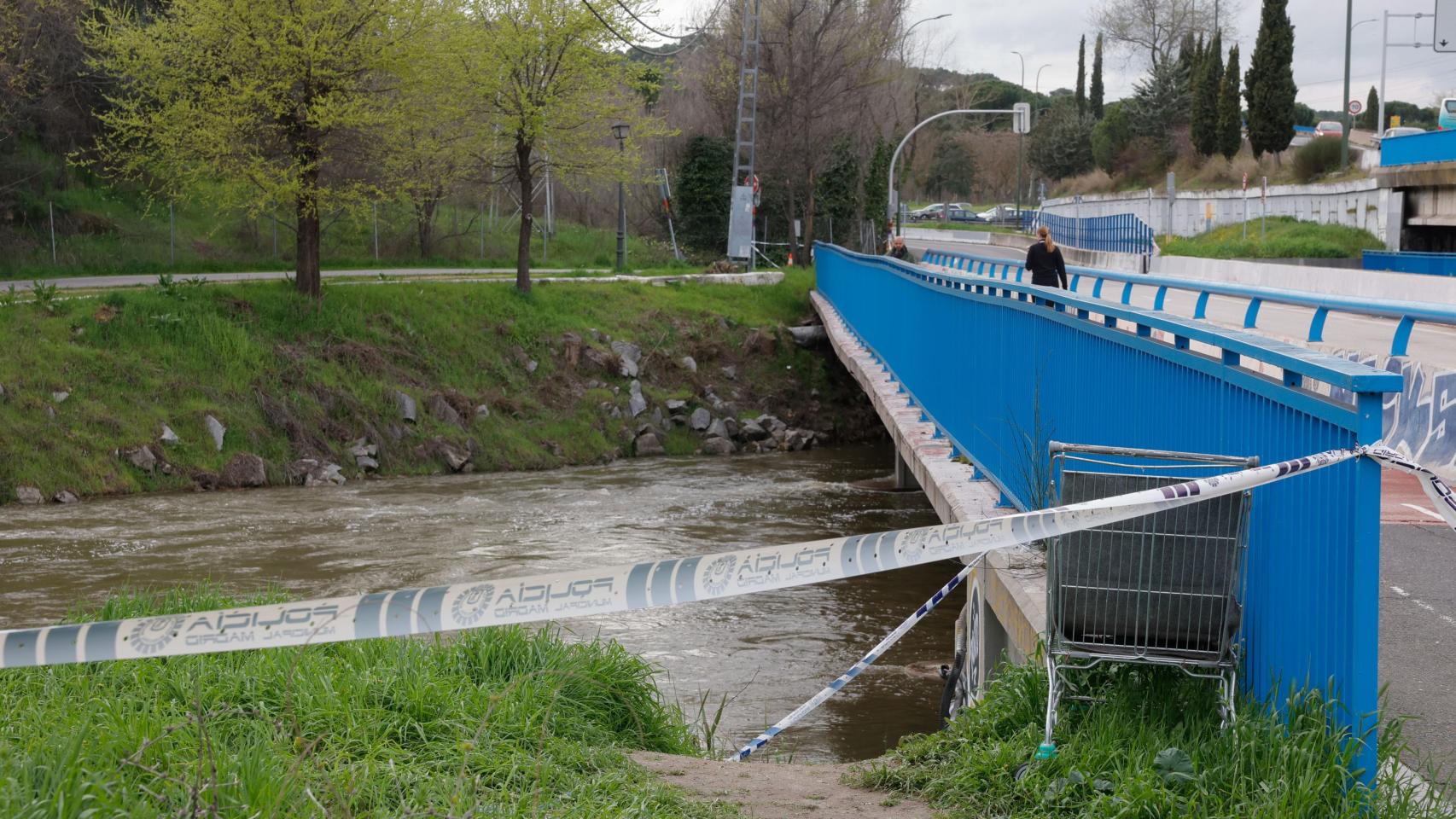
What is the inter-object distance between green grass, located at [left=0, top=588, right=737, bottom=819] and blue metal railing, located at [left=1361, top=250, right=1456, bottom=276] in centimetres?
3088

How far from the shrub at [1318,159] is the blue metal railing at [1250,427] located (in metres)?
50.0

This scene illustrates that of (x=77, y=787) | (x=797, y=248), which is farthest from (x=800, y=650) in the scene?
(x=797, y=248)

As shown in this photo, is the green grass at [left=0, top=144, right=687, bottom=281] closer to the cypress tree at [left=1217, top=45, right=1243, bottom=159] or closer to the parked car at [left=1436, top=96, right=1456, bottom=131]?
the parked car at [left=1436, top=96, right=1456, bottom=131]

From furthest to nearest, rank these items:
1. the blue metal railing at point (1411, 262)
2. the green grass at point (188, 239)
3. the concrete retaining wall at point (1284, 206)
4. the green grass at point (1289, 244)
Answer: the concrete retaining wall at point (1284, 206), the green grass at point (1289, 244), the green grass at point (188, 239), the blue metal railing at point (1411, 262)

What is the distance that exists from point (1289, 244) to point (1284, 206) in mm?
10713

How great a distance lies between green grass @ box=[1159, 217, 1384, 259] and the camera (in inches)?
1574

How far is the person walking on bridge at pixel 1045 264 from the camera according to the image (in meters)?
20.0

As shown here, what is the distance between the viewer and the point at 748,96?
43219 mm

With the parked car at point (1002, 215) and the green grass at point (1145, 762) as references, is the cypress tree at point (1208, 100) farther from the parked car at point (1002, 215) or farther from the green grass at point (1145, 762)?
the green grass at point (1145, 762)

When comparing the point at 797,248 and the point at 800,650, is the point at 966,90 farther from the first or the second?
the point at 800,650

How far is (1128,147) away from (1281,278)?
176ft

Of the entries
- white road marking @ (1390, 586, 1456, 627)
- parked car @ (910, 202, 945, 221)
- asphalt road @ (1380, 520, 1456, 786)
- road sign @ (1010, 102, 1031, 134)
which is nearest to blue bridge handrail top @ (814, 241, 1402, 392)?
asphalt road @ (1380, 520, 1456, 786)

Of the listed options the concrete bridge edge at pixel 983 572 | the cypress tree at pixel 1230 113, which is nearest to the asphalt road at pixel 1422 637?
the concrete bridge edge at pixel 983 572

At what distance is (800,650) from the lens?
11695 millimetres
